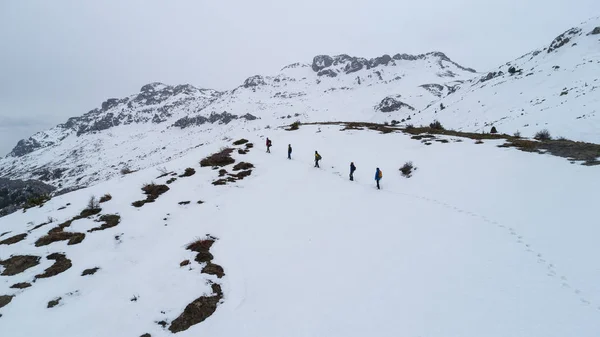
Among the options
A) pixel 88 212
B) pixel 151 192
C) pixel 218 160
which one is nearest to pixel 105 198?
pixel 88 212

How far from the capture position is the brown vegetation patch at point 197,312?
8.70 meters

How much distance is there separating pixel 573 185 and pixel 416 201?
23.7 ft

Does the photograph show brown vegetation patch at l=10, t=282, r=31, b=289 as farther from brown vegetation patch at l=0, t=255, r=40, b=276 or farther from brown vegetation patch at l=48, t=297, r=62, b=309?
brown vegetation patch at l=48, t=297, r=62, b=309

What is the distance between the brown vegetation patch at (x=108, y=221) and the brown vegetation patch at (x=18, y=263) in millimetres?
2730

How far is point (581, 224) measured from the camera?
10.2m

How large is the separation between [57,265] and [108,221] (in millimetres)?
4263

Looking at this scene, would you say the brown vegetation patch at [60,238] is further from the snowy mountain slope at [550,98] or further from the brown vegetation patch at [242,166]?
the snowy mountain slope at [550,98]

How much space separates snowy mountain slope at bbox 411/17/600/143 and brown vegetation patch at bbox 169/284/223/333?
3342cm

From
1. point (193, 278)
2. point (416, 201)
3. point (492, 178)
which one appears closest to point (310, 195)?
point (416, 201)

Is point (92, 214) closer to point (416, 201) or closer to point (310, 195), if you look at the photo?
point (310, 195)

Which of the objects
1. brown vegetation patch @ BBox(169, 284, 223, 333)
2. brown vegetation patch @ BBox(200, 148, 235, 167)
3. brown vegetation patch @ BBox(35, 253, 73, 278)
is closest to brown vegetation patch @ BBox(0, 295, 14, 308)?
brown vegetation patch @ BBox(35, 253, 73, 278)

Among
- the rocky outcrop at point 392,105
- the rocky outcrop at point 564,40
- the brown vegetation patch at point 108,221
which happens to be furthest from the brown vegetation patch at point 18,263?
the rocky outcrop at point 392,105

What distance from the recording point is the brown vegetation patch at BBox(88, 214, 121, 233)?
51.8 ft

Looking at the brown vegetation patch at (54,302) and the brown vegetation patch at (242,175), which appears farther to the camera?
the brown vegetation patch at (242,175)
